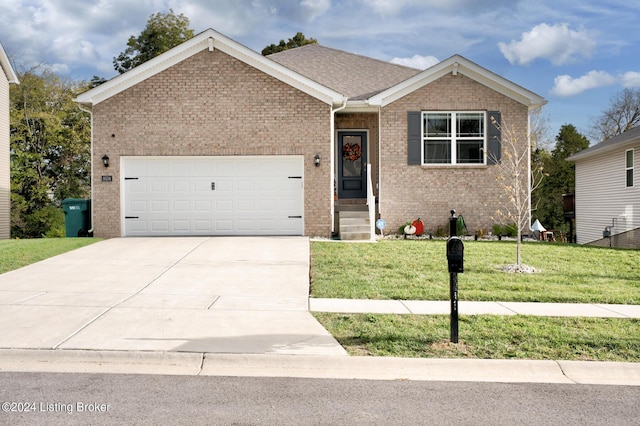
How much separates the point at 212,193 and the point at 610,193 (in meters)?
17.3

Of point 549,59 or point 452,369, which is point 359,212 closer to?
point 452,369

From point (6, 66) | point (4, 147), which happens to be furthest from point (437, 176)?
point (6, 66)

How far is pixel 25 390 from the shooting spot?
4691 millimetres

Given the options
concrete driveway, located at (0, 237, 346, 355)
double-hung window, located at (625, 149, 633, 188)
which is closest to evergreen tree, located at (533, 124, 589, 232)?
double-hung window, located at (625, 149, 633, 188)

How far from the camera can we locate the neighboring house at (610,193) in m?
21.5

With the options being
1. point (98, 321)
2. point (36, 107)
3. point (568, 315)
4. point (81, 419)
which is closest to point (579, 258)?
point (568, 315)

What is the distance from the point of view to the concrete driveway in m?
6.07

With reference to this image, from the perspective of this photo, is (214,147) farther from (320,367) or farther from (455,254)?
(320,367)

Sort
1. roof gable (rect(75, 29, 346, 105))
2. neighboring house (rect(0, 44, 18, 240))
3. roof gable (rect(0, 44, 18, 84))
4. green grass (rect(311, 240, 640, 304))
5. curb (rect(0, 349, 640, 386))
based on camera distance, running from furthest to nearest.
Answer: neighboring house (rect(0, 44, 18, 240))
roof gable (rect(0, 44, 18, 84))
roof gable (rect(75, 29, 346, 105))
green grass (rect(311, 240, 640, 304))
curb (rect(0, 349, 640, 386))

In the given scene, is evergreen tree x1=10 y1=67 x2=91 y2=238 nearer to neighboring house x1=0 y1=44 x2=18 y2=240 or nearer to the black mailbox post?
neighboring house x1=0 y1=44 x2=18 y2=240

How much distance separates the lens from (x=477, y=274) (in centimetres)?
1054

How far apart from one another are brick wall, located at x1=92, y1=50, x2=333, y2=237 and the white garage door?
0.28 m

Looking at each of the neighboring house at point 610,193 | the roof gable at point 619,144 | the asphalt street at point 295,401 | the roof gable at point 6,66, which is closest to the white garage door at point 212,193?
the roof gable at point 6,66

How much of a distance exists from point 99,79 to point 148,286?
32.1 m
